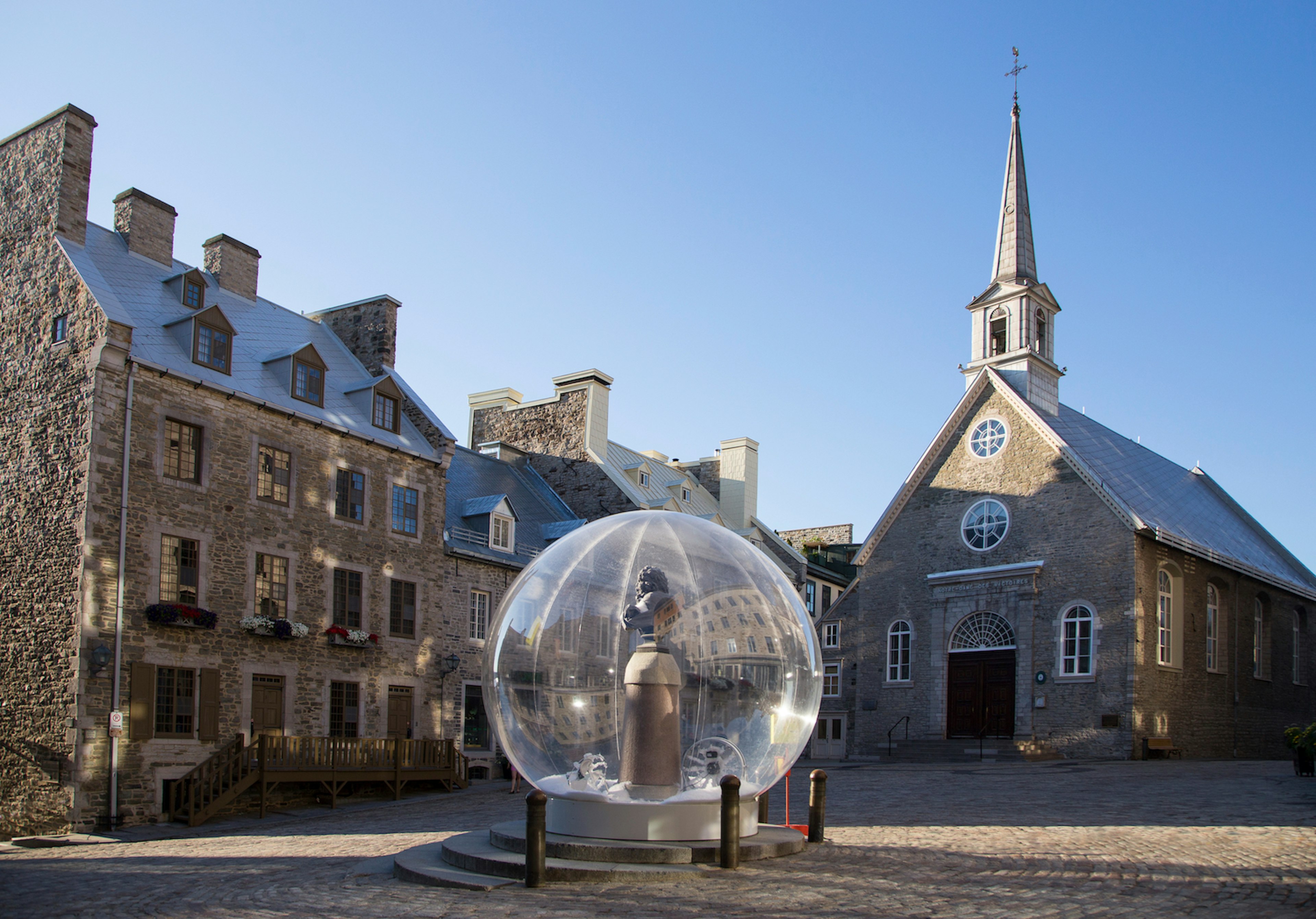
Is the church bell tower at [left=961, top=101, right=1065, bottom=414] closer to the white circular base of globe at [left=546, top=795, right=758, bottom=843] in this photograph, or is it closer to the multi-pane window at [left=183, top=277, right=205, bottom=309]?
the multi-pane window at [left=183, top=277, right=205, bottom=309]

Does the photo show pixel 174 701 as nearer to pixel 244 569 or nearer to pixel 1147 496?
pixel 244 569

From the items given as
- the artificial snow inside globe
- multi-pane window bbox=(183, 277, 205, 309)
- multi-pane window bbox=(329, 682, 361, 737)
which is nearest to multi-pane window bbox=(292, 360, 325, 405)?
multi-pane window bbox=(183, 277, 205, 309)

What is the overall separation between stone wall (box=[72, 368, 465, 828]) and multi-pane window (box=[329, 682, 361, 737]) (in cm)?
16

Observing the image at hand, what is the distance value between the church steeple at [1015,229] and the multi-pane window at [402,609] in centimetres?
2301

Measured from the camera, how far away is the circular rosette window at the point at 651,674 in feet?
38.3

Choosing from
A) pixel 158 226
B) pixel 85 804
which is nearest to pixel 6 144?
pixel 158 226

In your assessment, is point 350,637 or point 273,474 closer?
point 273,474

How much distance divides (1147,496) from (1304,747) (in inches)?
588

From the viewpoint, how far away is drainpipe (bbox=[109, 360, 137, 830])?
65.1 ft

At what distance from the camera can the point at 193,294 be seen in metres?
24.9

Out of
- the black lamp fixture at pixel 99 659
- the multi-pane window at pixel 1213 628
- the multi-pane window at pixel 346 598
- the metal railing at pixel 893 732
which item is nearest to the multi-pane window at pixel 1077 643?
the multi-pane window at pixel 1213 628

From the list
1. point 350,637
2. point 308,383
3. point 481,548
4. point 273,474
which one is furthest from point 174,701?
point 481,548

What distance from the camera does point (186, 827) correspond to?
65.4ft

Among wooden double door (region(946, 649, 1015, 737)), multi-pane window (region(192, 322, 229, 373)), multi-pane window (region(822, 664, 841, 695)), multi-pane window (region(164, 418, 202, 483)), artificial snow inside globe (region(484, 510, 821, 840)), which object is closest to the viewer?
artificial snow inside globe (region(484, 510, 821, 840))
